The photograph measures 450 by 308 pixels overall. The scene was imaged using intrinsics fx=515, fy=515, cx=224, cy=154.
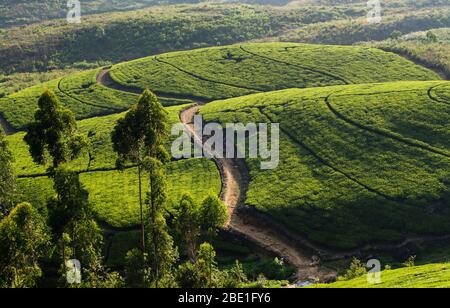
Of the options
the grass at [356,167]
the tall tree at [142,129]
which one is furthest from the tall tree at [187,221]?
the grass at [356,167]

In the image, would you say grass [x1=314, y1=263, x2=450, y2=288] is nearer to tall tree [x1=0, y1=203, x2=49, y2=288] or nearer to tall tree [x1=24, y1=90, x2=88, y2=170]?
tall tree [x1=0, y1=203, x2=49, y2=288]

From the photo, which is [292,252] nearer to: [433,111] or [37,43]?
[433,111]

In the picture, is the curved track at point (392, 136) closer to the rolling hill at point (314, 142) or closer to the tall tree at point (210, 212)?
the rolling hill at point (314, 142)

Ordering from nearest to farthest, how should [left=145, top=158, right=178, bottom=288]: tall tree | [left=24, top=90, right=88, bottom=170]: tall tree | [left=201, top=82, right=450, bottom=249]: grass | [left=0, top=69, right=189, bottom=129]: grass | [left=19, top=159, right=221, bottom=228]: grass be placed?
[left=24, top=90, right=88, bottom=170]: tall tree < [left=145, top=158, right=178, bottom=288]: tall tree < [left=201, top=82, right=450, bottom=249]: grass < [left=19, top=159, right=221, bottom=228]: grass < [left=0, top=69, right=189, bottom=129]: grass

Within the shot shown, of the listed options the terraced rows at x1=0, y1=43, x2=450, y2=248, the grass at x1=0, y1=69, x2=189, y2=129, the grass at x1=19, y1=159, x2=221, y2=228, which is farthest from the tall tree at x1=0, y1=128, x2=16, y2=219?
the grass at x1=0, y1=69, x2=189, y2=129

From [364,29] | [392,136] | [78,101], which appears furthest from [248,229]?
[364,29]

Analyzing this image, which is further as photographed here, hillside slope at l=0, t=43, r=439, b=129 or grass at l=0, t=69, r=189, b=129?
hillside slope at l=0, t=43, r=439, b=129
